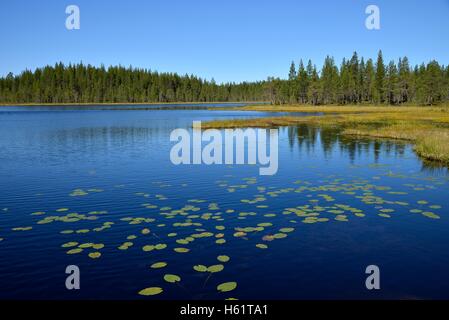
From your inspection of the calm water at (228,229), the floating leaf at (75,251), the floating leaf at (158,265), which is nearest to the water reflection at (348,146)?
the calm water at (228,229)

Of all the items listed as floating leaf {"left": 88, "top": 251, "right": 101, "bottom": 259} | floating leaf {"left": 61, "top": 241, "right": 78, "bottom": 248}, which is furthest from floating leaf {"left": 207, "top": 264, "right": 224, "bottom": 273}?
floating leaf {"left": 61, "top": 241, "right": 78, "bottom": 248}

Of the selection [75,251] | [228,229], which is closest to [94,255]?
[75,251]

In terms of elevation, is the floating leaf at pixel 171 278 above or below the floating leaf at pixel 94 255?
below

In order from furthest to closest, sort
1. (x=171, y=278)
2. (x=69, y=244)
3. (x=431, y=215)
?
(x=431, y=215)
(x=69, y=244)
(x=171, y=278)

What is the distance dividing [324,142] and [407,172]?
52.5ft

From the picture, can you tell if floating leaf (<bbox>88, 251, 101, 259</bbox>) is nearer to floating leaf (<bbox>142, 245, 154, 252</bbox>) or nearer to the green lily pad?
the green lily pad

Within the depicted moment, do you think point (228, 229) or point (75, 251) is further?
point (228, 229)

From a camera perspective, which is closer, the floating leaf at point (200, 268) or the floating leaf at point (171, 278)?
the floating leaf at point (171, 278)

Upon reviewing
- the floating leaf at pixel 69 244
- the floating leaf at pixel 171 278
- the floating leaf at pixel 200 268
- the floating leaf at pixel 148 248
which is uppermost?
the floating leaf at pixel 69 244

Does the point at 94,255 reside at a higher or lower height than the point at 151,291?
higher

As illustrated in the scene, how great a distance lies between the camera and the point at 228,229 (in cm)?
1337

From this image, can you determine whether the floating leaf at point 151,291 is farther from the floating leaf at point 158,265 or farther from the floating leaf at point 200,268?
the floating leaf at point 200,268

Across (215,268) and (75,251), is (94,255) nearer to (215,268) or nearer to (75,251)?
(75,251)

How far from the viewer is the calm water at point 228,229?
31.4 ft
